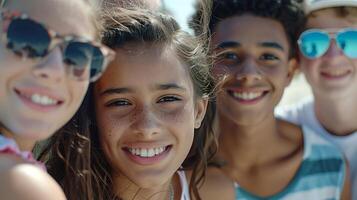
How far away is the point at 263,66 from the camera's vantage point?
3.77m

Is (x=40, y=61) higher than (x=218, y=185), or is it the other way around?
(x=40, y=61)

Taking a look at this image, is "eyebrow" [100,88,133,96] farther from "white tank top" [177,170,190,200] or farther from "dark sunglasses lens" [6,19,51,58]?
"white tank top" [177,170,190,200]

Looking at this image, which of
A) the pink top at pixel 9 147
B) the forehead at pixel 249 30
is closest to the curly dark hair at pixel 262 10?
the forehead at pixel 249 30

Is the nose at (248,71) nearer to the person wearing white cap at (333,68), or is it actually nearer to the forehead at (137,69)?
the person wearing white cap at (333,68)

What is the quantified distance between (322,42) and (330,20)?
188 millimetres

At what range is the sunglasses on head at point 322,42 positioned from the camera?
3887 mm

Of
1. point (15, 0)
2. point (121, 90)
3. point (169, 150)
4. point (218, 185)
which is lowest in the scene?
point (218, 185)

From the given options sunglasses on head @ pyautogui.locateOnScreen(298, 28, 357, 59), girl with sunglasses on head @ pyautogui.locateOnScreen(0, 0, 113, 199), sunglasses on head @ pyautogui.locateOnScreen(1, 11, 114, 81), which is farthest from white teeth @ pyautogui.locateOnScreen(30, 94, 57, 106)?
sunglasses on head @ pyautogui.locateOnScreen(298, 28, 357, 59)

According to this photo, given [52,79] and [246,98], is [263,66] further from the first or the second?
[52,79]

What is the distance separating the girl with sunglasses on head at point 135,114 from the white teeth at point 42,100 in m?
0.55

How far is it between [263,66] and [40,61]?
6.09 ft

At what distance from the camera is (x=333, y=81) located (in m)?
4.11

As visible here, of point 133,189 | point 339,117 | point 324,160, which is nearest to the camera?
point 133,189

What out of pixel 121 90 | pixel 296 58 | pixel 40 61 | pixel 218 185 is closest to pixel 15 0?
pixel 40 61
